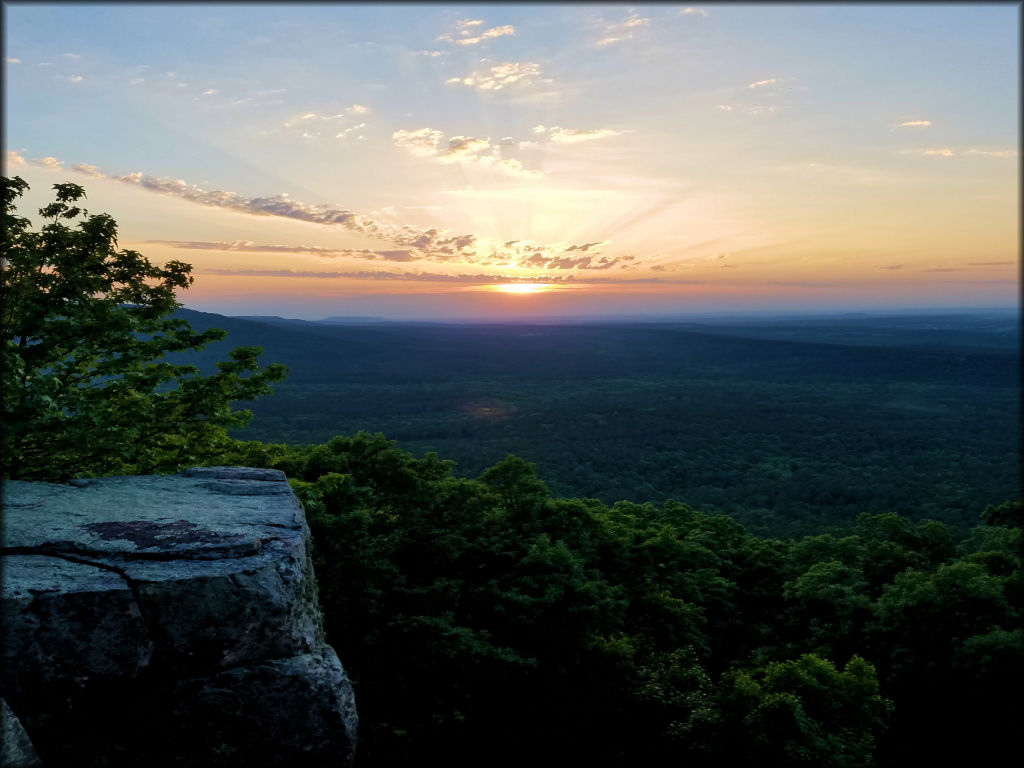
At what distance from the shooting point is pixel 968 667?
19828 mm

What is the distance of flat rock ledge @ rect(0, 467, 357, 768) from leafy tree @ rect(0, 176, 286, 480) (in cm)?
274

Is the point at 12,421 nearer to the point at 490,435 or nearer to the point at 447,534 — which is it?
the point at 447,534

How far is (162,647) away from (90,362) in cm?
970

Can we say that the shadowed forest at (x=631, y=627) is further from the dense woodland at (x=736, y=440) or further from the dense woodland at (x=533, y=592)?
the dense woodland at (x=736, y=440)

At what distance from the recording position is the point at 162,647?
8.56m

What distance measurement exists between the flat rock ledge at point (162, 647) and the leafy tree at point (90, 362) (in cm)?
274

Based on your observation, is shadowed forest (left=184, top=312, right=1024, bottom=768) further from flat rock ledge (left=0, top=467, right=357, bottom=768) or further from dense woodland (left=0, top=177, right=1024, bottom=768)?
flat rock ledge (left=0, top=467, right=357, bottom=768)

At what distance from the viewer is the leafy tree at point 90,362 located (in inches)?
486

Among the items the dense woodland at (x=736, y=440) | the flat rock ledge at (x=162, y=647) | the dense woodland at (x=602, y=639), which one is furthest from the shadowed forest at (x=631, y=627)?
the dense woodland at (x=736, y=440)

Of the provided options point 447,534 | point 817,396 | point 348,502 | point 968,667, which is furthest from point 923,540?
point 817,396

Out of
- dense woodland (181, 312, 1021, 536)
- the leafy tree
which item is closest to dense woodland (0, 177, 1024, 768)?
the leafy tree

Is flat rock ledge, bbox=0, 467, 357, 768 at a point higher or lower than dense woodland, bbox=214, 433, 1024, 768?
higher

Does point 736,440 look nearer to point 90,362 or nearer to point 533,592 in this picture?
point 533,592

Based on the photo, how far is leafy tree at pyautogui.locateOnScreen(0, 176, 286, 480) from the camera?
1234 cm
